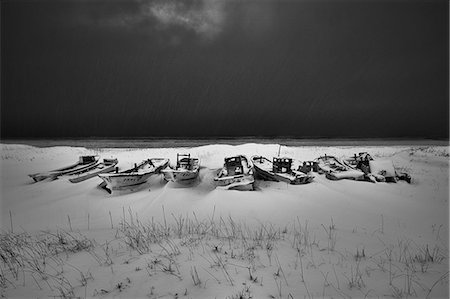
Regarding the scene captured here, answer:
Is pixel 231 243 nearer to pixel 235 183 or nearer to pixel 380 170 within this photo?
pixel 235 183

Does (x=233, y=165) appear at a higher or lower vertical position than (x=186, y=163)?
lower

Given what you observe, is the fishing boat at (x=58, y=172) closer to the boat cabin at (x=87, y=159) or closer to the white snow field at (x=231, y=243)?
the boat cabin at (x=87, y=159)

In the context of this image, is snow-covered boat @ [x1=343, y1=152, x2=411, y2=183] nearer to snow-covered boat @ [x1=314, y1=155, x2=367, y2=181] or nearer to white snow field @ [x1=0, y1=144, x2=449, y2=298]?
snow-covered boat @ [x1=314, y1=155, x2=367, y2=181]

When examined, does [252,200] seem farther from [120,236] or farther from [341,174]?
[341,174]

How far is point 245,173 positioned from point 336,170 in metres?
6.09

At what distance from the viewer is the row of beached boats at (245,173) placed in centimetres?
1247

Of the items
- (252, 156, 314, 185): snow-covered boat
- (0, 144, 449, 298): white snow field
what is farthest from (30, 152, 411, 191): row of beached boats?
(0, 144, 449, 298): white snow field

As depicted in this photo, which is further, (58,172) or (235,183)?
(58,172)

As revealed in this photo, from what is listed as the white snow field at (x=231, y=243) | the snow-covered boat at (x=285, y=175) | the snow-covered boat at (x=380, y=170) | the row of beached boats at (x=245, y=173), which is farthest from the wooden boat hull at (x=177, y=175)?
the snow-covered boat at (x=380, y=170)

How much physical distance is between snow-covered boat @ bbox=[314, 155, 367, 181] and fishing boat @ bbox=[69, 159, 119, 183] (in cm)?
1404

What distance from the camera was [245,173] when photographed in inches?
550

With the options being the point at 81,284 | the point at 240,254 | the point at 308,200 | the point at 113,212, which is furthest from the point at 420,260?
the point at 113,212

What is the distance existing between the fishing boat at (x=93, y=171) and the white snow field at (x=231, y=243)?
1.85 meters

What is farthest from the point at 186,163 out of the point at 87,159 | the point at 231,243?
the point at 231,243
